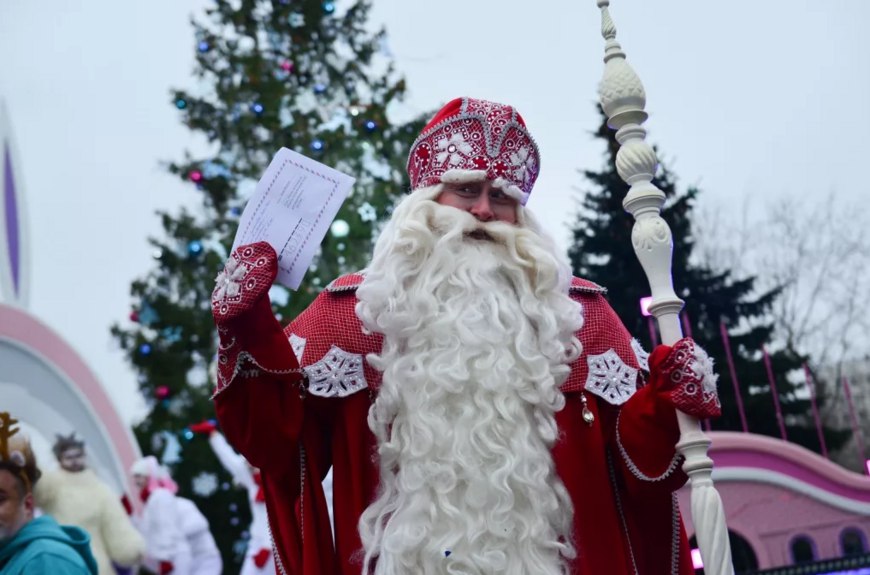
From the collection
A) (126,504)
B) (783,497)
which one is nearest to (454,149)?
(126,504)

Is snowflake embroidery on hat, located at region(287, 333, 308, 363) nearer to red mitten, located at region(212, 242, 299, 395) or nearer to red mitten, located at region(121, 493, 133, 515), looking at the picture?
red mitten, located at region(212, 242, 299, 395)

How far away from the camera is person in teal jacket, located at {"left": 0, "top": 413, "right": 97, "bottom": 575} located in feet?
12.5

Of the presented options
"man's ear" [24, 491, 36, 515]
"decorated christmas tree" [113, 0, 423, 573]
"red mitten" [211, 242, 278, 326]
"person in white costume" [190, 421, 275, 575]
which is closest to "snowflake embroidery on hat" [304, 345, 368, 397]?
"red mitten" [211, 242, 278, 326]

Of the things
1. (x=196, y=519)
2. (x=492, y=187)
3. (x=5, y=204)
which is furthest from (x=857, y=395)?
(x=492, y=187)

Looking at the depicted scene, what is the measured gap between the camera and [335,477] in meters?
3.03

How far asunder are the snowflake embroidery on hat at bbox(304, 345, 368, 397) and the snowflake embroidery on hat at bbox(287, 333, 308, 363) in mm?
63

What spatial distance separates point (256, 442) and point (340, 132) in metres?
9.29

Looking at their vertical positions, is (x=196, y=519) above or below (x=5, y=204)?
below

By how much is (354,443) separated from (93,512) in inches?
200

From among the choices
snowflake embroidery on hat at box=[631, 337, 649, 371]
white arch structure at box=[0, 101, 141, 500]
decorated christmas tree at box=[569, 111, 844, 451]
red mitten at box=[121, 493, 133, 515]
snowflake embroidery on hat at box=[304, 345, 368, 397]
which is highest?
decorated christmas tree at box=[569, 111, 844, 451]

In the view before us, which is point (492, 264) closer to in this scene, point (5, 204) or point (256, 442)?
point (256, 442)

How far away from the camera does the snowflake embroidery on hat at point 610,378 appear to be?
3.11 m

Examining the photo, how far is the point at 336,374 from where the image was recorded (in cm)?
300

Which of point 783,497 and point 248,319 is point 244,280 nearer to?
point 248,319
